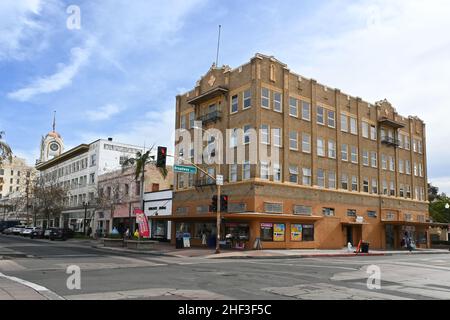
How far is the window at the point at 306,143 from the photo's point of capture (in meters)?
41.5

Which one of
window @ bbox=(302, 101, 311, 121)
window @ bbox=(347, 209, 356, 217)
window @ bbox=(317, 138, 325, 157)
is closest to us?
window @ bbox=(302, 101, 311, 121)

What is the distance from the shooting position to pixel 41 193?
212 feet

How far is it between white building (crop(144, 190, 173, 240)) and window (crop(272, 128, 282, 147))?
14.1m

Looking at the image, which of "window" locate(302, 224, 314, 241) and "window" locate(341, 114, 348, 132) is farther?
"window" locate(341, 114, 348, 132)

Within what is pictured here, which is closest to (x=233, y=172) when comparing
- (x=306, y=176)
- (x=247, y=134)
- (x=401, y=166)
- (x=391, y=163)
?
(x=247, y=134)

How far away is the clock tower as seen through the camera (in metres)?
108

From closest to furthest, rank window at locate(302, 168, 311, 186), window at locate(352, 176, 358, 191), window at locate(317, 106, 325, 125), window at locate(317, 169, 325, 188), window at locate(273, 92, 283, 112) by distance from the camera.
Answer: window at locate(273, 92, 283, 112) → window at locate(302, 168, 311, 186) → window at locate(317, 169, 325, 188) → window at locate(317, 106, 325, 125) → window at locate(352, 176, 358, 191)

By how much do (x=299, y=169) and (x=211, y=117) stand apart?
940cm

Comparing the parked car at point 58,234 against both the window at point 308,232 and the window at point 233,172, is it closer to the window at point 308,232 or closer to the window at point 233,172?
the window at point 233,172

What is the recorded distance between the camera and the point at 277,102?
130ft

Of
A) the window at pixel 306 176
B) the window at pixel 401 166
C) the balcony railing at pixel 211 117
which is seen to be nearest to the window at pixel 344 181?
the window at pixel 306 176

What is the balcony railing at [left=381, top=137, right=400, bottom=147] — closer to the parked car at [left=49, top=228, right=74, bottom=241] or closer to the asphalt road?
the asphalt road

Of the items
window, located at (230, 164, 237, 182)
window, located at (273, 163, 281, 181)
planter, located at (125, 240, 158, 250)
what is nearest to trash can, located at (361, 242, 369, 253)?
window, located at (273, 163, 281, 181)
